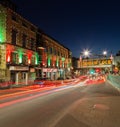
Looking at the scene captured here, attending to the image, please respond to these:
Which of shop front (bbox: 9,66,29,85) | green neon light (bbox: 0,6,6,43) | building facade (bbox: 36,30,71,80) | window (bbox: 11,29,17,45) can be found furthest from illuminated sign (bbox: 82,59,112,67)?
green neon light (bbox: 0,6,6,43)

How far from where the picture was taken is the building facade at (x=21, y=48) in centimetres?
3831

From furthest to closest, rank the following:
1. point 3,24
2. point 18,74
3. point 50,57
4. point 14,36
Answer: point 50,57 < point 18,74 < point 14,36 < point 3,24

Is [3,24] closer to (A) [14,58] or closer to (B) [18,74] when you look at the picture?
(A) [14,58]

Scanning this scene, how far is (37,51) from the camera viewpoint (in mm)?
54656

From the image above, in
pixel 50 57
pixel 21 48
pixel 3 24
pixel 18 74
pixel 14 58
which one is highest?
pixel 3 24

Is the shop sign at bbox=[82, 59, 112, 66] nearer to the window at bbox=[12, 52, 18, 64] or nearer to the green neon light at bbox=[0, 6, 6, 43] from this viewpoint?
the window at bbox=[12, 52, 18, 64]

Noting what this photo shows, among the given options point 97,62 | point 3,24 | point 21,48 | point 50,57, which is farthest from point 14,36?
point 97,62

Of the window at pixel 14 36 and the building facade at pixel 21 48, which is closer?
the building facade at pixel 21 48

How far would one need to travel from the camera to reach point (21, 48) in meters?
43.8

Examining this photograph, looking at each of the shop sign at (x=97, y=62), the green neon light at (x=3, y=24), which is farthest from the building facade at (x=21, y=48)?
the shop sign at (x=97, y=62)

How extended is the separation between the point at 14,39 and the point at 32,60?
9.21 m

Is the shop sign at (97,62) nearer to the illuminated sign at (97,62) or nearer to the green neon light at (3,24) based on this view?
the illuminated sign at (97,62)

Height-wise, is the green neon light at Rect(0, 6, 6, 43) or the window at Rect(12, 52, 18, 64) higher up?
the green neon light at Rect(0, 6, 6, 43)

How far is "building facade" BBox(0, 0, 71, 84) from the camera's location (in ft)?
126
